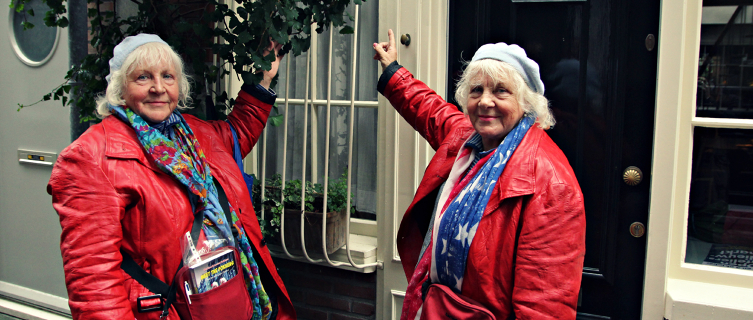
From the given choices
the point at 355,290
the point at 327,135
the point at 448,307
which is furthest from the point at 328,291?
the point at 448,307

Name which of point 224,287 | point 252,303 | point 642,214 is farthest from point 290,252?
point 642,214

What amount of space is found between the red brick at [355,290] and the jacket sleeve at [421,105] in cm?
104

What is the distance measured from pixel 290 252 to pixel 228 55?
1173 mm

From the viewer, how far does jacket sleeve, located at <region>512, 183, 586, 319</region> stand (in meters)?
1.36

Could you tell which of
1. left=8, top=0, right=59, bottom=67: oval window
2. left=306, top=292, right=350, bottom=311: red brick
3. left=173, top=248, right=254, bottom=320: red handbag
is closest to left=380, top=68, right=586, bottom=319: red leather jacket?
left=173, top=248, right=254, bottom=320: red handbag

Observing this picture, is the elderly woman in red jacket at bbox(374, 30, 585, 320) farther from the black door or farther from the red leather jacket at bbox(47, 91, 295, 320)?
the red leather jacket at bbox(47, 91, 295, 320)

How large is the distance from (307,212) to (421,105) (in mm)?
933

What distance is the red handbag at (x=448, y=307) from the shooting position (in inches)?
56.1

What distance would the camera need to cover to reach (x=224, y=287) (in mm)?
1670

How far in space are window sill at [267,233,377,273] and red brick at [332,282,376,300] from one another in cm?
12

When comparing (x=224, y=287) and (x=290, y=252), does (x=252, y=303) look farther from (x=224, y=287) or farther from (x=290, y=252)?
(x=290, y=252)

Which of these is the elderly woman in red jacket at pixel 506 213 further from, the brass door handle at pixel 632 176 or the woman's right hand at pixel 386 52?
the brass door handle at pixel 632 176

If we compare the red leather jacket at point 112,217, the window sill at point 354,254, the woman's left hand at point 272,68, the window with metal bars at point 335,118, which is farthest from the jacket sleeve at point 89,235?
the window sill at point 354,254

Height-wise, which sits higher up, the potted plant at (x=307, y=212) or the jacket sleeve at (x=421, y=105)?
the jacket sleeve at (x=421, y=105)
